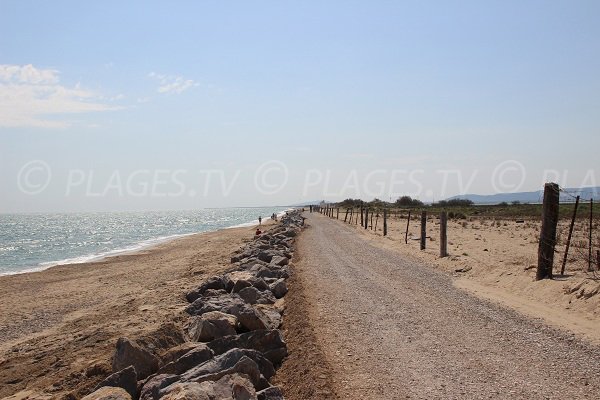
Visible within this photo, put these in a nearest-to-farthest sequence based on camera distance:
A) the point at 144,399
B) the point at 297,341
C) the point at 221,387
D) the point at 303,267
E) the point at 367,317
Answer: the point at 221,387, the point at 144,399, the point at 297,341, the point at 367,317, the point at 303,267

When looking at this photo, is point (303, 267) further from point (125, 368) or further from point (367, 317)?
point (125, 368)

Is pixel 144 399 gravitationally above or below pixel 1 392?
above

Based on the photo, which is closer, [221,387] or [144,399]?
[221,387]

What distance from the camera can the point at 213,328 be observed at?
7.97m

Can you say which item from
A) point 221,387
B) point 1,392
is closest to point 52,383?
point 1,392

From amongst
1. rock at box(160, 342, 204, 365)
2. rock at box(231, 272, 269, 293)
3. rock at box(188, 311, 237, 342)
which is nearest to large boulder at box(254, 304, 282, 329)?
rock at box(188, 311, 237, 342)

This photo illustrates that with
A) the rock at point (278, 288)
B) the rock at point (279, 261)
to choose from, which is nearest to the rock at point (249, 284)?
the rock at point (278, 288)

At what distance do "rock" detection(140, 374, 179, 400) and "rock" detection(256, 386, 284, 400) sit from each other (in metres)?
1.07

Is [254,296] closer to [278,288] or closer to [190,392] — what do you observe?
[278,288]

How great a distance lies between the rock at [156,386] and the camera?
5522mm

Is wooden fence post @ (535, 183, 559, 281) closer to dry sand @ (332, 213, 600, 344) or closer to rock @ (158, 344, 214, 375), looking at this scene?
dry sand @ (332, 213, 600, 344)

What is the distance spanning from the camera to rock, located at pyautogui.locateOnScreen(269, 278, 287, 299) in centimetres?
1243

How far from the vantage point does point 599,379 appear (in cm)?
592

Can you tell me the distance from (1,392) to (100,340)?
1.87 metres
